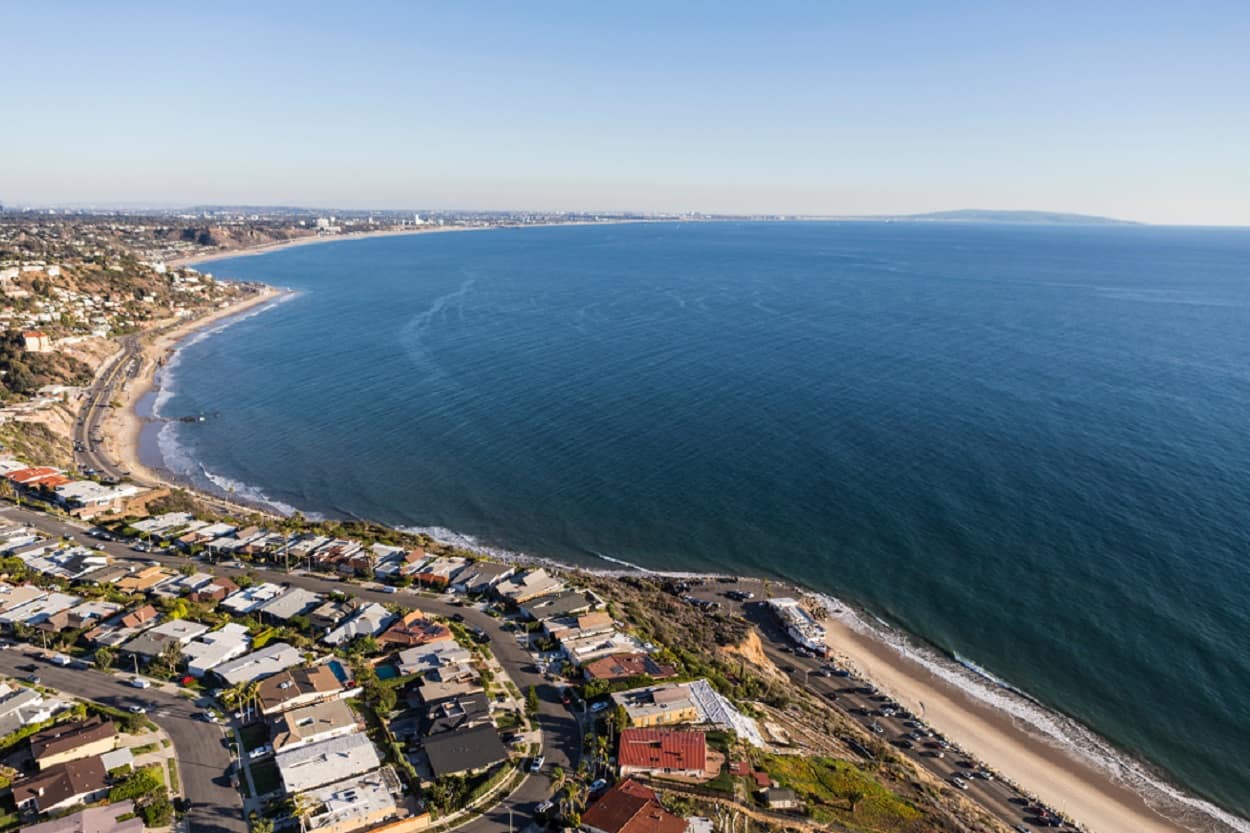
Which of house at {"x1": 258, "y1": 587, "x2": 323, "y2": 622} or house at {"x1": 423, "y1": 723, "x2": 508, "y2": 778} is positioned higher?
house at {"x1": 423, "y1": 723, "x2": 508, "y2": 778}

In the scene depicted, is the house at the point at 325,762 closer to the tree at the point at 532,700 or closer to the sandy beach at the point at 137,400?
the tree at the point at 532,700

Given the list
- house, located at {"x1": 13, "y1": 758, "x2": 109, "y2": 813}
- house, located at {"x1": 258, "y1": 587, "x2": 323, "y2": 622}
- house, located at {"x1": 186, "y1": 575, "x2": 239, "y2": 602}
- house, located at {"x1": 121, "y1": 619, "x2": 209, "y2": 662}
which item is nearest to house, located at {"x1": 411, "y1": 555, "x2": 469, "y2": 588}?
house, located at {"x1": 258, "y1": 587, "x2": 323, "y2": 622}

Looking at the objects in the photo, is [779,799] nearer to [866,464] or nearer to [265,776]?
[265,776]

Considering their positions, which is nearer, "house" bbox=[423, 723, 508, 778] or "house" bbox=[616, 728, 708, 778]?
"house" bbox=[423, 723, 508, 778]

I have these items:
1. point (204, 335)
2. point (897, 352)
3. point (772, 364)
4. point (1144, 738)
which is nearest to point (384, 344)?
point (204, 335)

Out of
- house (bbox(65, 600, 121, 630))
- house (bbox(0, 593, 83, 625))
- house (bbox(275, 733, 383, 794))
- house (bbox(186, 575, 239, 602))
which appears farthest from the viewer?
house (bbox(186, 575, 239, 602))

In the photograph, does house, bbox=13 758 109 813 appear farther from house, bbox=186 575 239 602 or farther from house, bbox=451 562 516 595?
house, bbox=451 562 516 595

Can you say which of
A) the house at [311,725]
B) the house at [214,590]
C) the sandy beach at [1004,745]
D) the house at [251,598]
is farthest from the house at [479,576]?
the sandy beach at [1004,745]
